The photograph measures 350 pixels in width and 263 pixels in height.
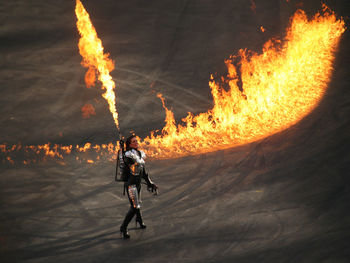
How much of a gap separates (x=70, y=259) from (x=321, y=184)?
4176 millimetres

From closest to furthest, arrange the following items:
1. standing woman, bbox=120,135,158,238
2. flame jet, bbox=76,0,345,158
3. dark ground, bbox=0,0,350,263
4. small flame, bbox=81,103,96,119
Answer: dark ground, bbox=0,0,350,263 < standing woman, bbox=120,135,158,238 < flame jet, bbox=76,0,345,158 < small flame, bbox=81,103,96,119

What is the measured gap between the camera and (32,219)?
271 inches

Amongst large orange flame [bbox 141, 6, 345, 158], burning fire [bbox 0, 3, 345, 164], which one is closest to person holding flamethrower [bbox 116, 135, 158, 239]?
burning fire [bbox 0, 3, 345, 164]

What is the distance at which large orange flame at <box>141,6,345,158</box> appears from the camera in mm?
9320

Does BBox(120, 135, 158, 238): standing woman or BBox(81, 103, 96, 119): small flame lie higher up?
BBox(81, 103, 96, 119): small flame

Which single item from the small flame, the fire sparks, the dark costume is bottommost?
the dark costume

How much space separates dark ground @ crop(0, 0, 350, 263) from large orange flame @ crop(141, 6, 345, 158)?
1.20 ft

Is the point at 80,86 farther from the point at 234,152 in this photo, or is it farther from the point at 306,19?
the point at 306,19

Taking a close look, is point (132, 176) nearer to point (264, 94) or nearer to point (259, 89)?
point (264, 94)

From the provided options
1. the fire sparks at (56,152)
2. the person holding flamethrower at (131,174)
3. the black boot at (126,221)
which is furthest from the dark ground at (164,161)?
the person holding flamethrower at (131,174)

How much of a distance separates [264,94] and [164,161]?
3.62 m

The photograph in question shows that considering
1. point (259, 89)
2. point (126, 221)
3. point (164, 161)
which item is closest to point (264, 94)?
point (259, 89)

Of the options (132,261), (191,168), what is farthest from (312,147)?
(132,261)

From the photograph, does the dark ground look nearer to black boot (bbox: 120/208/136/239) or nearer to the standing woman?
black boot (bbox: 120/208/136/239)
